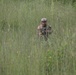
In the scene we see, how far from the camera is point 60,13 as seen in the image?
11617 mm

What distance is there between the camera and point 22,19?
34.8 ft

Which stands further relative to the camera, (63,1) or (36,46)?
(63,1)

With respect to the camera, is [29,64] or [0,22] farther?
[0,22]

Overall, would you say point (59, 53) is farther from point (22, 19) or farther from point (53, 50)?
point (22, 19)

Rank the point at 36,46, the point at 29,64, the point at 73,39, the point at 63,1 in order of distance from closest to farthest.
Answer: the point at 29,64
the point at 36,46
the point at 73,39
the point at 63,1

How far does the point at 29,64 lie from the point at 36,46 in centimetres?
44

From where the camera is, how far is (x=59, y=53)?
172 inches

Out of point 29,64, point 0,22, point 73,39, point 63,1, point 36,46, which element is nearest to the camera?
point 29,64

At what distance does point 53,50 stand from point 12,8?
7256 mm

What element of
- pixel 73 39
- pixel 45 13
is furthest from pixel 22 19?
pixel 73 39

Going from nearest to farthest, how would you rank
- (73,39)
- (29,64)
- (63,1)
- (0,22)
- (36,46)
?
(29,64), (36,46), (73,39), (0,22), (63,1)

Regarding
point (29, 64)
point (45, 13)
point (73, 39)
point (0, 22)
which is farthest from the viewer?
point (45, 13)

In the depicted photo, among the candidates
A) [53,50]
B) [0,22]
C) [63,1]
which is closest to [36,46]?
[53,50]

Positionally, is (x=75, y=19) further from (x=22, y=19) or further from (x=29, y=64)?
(x=29, y=64)
